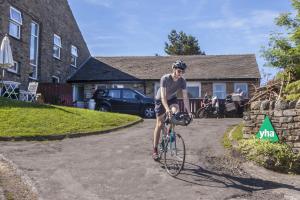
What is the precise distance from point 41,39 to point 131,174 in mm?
19611

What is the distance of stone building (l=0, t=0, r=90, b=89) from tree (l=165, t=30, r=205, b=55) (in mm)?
26419

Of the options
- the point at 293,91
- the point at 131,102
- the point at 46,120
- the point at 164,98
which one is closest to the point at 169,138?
the point at 164,98

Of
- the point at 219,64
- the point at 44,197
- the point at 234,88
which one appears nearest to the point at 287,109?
the point at 44,197

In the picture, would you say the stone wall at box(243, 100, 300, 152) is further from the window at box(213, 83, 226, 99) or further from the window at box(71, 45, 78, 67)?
the window at box(71, 45, 78, 67)

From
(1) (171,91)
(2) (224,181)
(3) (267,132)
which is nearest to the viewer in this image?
(2) (224,181)

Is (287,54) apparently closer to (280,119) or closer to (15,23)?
(280,119)

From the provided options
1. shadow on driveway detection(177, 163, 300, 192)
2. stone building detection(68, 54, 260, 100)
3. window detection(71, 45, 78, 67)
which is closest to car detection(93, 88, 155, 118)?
stone building detection(68, 54, 260, 100)

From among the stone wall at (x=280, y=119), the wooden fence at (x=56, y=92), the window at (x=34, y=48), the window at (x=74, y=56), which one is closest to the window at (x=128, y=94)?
the wooden fence at (x=56, y=92)

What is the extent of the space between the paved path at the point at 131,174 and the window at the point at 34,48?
14411 mm

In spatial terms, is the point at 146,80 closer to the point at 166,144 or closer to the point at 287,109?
the point at 287,109

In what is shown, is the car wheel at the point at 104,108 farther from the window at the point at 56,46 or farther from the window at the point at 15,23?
the window at the point at 56,46

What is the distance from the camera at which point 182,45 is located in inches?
2381

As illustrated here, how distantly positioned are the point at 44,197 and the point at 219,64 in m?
27.7

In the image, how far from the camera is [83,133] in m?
13.4
